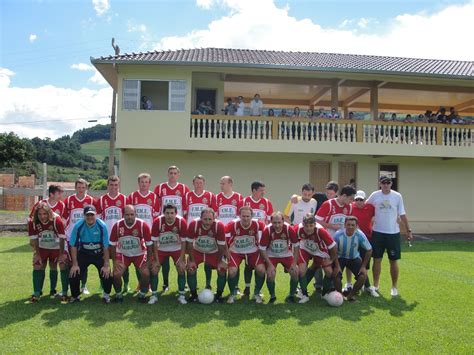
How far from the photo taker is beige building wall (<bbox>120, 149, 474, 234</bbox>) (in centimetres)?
1577

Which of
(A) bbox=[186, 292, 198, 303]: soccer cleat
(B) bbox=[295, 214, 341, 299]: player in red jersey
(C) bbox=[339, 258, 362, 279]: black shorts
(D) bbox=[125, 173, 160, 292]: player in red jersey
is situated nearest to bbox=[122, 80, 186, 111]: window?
(D) bbox=[125, 173, 160, 292]: player in red jersey

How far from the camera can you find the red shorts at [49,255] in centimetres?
662

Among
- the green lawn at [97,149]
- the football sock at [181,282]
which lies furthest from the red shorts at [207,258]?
the green lawn at [97,149]

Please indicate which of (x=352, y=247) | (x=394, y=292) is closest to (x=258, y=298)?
(x=352, y=247)

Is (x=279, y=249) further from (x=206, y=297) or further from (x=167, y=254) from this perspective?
(x=167, y=254)

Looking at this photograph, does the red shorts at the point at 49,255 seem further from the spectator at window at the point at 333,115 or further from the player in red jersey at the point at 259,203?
the spectator at window at the point at 333,115

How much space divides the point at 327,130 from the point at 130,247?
10648 millimetres

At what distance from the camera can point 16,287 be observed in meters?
7.35

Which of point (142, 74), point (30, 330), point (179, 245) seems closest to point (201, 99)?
point (142, 74)

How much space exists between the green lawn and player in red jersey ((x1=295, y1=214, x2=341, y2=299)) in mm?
69344

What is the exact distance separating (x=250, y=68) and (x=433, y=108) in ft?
41.1

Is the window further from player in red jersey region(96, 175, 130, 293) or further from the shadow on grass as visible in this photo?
the shadow on grass

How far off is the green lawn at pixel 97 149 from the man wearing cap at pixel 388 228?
69380 millimetres

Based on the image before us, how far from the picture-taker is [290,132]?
50.4ft
